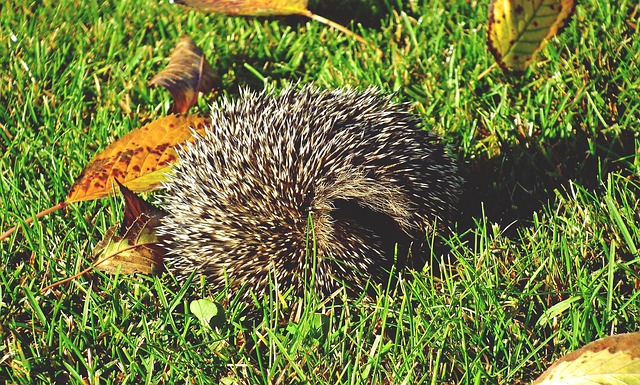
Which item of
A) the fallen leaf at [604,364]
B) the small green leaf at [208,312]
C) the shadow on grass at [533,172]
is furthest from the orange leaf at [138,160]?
the fallen leaf at [604,364]

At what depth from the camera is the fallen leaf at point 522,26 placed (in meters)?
4.41

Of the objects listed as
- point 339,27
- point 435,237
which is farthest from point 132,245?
point 339,27

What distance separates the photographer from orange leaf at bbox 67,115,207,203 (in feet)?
12.8

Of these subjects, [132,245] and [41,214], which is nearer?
[132,245]

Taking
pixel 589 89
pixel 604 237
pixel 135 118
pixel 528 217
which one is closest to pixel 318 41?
pixel 135 118

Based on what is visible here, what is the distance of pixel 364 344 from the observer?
318 cm

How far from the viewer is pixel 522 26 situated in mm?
4484

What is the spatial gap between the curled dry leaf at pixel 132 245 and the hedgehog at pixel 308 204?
3.3 inches

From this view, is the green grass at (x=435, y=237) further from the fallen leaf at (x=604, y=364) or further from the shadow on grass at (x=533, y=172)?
the fallen leaf at (x=604, y=364)

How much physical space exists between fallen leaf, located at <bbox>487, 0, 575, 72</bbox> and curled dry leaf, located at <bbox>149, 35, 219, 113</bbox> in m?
1.83

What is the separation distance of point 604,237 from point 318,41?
2635 mm

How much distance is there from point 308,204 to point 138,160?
1134 mm

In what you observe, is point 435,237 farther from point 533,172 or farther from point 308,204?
point 533,172

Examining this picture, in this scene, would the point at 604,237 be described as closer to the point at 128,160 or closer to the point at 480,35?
the point at 480,35
